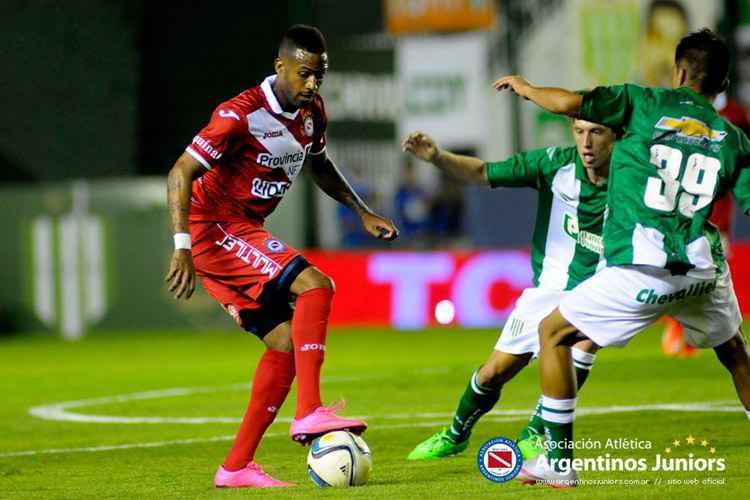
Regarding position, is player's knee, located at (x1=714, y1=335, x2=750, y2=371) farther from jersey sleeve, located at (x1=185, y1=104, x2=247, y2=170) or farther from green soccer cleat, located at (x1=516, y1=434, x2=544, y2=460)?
jersey sleeve, located at (x1=185, y1=104, x2=247, y2=170)

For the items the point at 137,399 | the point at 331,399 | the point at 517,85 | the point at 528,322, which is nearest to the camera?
the point at 517,85

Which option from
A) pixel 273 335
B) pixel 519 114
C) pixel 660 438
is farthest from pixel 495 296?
pixel 273 335

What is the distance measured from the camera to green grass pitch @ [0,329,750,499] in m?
6.06

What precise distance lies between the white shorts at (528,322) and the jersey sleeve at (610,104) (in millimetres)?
1374

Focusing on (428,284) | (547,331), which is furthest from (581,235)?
(428,284)

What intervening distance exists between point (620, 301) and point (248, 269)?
5.26ft

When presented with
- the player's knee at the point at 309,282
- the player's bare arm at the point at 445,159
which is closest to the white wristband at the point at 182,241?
the player's knee at the point at 309,282

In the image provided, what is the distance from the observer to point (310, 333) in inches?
239

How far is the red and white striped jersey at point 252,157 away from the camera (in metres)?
6.25

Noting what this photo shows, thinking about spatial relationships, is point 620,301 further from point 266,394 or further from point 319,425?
point 266,394

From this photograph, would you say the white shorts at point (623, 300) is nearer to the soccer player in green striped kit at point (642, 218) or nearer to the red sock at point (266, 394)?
the soccer player in green striped kit at point (642, 218)

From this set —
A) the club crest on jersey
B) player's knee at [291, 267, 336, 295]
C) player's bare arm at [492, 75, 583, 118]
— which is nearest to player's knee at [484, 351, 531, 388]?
the club crest on jersey

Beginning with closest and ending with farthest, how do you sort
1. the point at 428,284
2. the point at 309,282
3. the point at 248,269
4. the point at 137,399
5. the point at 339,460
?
the point at 339,460
the point at 309,282
the point at 248,269
the point at 137,399
the point at 428,284

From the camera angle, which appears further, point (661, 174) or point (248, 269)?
point (248, 269)
